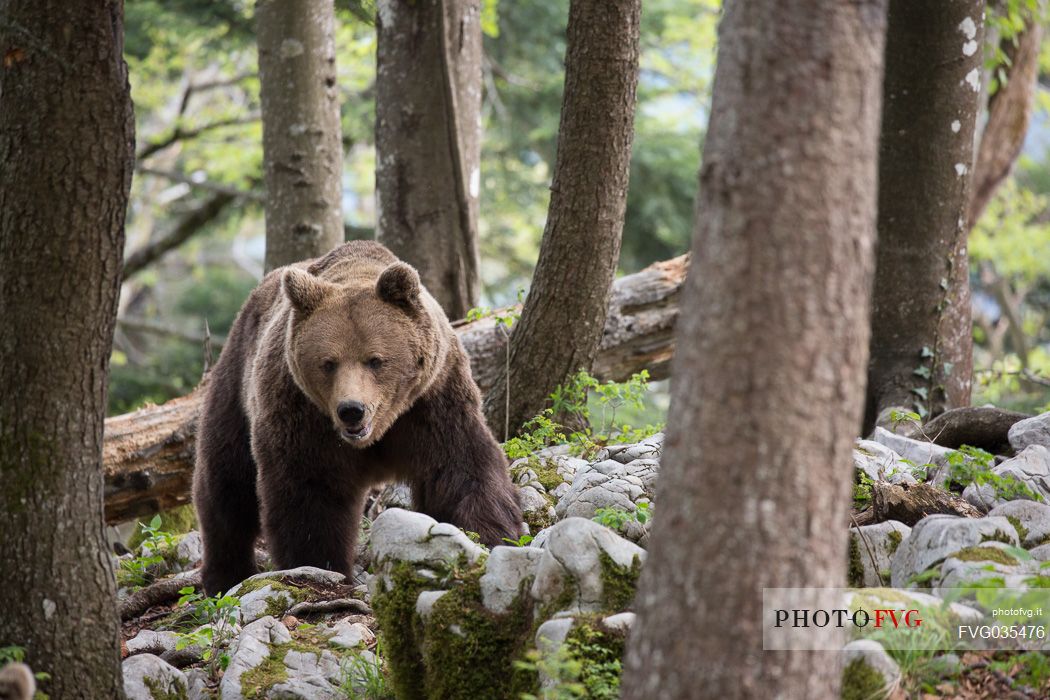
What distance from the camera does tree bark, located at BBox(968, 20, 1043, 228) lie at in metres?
11.9

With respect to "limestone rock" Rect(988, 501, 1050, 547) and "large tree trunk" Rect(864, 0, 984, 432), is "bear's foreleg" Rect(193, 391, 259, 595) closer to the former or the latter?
"large tree trunk" Rect(864, 0, 984, 432)

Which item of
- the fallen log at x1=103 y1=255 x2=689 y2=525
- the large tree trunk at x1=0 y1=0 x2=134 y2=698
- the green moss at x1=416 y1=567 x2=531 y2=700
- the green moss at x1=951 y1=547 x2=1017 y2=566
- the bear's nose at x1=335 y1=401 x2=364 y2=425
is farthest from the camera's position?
the fallen log at x1=103 y1=255 x2=689 y2=525

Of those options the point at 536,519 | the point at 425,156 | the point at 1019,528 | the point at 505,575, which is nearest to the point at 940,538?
the point at 1019,528

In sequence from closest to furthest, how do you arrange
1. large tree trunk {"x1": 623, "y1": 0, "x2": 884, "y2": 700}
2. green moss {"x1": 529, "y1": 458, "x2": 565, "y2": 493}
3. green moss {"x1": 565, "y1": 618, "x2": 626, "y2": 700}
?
large tree trunk {"x1": 623, "y1": 0, "x2": 884, "y2": 700} → green moss {"x1": 565, "y1": 618, "x2": 626, "y2": 700} → green moss {"x1": 529, "y1": 458, "x2": 565, "y2": 493}

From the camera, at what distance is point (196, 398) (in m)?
8.30

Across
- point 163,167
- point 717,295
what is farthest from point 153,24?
point 717,295

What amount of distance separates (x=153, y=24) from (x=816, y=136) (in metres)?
12.2

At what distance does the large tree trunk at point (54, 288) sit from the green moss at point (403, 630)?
42.2 inches

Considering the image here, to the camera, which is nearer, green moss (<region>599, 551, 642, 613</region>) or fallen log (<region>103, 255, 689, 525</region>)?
green moss (<region>599, 551, 642, 613</region>)

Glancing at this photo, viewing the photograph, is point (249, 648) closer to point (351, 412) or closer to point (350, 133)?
point (351, 412)

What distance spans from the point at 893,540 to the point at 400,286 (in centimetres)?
293

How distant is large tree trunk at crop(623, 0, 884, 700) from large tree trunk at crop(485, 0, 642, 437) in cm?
379

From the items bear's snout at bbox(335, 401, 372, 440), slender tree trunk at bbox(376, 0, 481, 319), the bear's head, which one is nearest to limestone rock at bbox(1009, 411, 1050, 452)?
the bear's head

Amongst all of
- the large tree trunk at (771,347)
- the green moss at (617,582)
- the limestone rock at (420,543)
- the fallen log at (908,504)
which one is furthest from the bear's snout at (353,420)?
the large tree trunk at (771,347)
